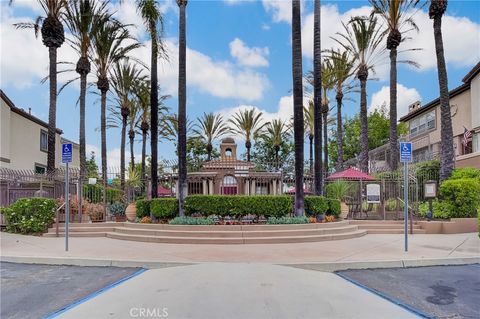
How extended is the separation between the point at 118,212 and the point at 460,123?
25.4 metres

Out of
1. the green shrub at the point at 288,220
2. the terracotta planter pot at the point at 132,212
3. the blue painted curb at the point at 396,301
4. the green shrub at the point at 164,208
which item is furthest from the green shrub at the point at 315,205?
the blue painted curb at the point at 396,301

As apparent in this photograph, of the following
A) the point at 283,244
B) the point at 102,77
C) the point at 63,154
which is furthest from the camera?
the point at 102,77

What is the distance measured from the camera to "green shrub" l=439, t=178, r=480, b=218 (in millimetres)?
15906

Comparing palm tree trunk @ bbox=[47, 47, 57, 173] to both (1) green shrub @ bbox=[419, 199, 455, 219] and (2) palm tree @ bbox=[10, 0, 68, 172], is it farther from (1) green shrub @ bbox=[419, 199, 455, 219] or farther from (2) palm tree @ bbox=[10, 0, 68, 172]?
(1) green shrub @ bbox=[419, 199, 455, 219]

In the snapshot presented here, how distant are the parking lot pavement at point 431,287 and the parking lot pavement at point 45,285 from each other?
4785mm

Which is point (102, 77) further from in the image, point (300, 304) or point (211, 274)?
point (300, 304)

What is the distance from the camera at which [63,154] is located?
10992 millimetres

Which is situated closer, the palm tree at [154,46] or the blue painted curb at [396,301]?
the blue painted curb at [396,301]

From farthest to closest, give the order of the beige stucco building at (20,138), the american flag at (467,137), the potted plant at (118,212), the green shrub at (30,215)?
1. the beige stucco building at (20,138)
2. the american flag at (467,137)
3. the potted plant at (118,212)
4. the green shrub at (30,215)

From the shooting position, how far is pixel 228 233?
13.0 metres

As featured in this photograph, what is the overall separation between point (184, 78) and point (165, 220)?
5573 mm

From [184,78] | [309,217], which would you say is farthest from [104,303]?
[184,78]

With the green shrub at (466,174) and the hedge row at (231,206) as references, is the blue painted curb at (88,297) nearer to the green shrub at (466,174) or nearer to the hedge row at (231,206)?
the hedge row at (231,206)

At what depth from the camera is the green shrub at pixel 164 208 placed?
14.9 m
